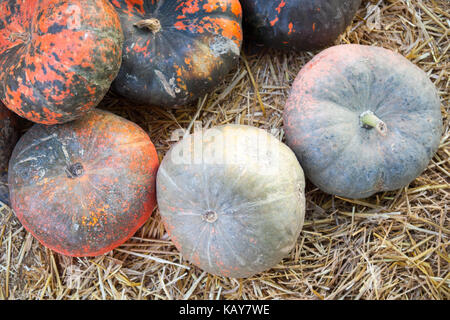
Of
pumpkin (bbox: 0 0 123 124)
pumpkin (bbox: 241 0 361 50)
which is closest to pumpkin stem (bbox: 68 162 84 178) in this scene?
pumpkin (bbox: 0 0 123 124)

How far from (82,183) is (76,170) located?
8 cm

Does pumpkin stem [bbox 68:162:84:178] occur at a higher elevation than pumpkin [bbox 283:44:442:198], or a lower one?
lower

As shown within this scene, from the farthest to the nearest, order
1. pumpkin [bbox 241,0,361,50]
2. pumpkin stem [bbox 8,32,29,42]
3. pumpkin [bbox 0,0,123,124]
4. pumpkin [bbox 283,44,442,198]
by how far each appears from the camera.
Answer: pumpkin [bbox 241,0,361,50] < pumpkin [bbox 283,44,442,198] < pumpkin stem [bbox 8,32,29,42] < pumpkin [bbox 0,0,123,124]

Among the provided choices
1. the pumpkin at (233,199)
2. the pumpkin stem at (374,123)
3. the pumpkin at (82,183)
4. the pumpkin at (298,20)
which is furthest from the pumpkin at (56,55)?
the pumpkin stem at (374,123)

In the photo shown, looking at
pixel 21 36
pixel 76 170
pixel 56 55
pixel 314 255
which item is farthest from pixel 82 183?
pixel 314 255

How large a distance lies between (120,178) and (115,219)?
0.23 metres

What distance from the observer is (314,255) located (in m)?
2.58

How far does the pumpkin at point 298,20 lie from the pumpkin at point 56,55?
0.98 metres

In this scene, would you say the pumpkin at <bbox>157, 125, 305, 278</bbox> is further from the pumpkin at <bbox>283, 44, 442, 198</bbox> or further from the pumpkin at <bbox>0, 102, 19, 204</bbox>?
the pumpkin at <bbox>0, 102, 19, 204</bbox>

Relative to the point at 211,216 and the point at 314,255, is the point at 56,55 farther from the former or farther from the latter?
the point at 314,255

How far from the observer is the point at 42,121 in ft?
6.84

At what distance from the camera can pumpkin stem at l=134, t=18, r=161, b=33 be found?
2.31 meters

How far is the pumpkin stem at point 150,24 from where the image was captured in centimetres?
231

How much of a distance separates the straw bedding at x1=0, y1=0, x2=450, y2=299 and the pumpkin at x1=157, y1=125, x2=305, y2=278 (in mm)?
432
